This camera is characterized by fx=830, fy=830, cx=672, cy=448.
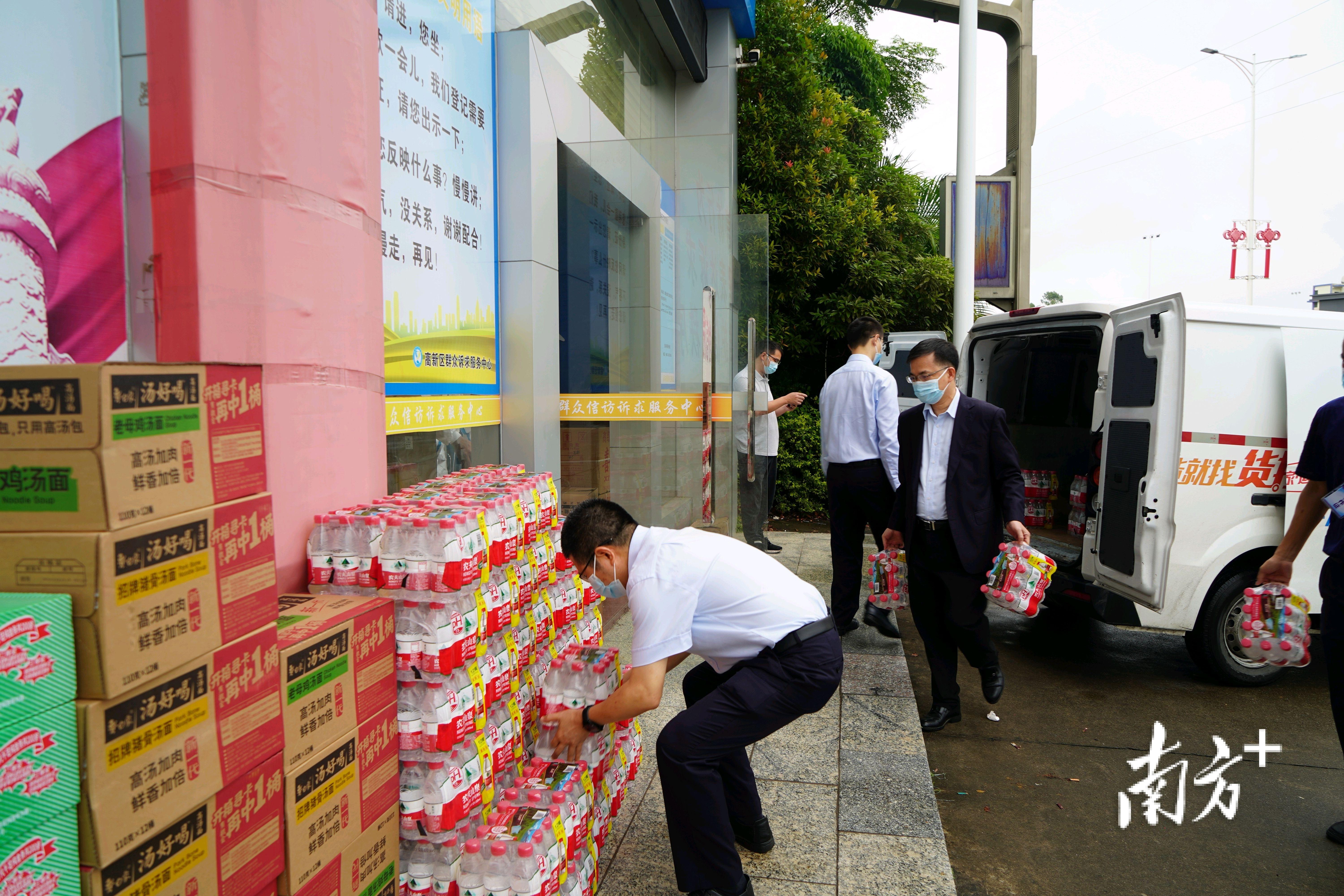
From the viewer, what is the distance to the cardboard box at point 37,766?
51.4 inches

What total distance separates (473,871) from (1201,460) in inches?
173

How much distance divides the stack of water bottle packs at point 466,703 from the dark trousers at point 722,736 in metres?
0.34

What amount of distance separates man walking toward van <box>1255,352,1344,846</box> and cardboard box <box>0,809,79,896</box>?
397cm

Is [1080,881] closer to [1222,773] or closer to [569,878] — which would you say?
[1222,773]

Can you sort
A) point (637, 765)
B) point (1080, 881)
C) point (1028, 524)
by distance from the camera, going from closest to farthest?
point (1080, 881), point (637, 765), point (1028, 524)

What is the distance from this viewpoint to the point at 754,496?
8.25 m

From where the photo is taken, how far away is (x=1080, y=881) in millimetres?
3182

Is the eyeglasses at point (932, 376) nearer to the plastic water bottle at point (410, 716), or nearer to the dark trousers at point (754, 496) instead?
the plastic water bottle at point (410, 716)

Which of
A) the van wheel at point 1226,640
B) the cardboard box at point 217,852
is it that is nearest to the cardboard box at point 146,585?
the cardboard box at point 217,852

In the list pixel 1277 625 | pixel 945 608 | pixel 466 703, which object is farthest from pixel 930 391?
pixel 466 703

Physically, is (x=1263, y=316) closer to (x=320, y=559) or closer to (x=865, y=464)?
(x=865, y=464)

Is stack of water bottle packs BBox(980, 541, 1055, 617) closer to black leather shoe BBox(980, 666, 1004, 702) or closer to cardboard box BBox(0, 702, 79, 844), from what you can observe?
black leather shoe BBox(980, 666, 1004, 702)

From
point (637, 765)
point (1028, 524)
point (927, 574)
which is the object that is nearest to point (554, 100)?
point (927, 574)

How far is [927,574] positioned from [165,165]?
3704 millimetres
